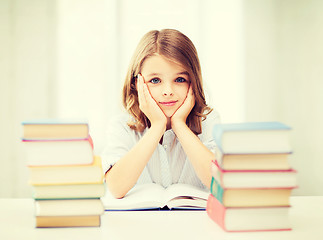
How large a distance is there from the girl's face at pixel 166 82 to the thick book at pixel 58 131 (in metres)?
0.53

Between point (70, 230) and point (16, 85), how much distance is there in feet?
7.13

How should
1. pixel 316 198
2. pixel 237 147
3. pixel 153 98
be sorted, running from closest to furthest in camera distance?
pixel 237 147
pixel 316 198
pixel 153 98

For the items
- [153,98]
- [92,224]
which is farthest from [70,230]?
[153,98]

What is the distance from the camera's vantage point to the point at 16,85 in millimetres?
2719

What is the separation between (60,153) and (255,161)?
0.42 m

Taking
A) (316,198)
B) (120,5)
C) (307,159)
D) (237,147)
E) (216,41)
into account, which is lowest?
(307,159)

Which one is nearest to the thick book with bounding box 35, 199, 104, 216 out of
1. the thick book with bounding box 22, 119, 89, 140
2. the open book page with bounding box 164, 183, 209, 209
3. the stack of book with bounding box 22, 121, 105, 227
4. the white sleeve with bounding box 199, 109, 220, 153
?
the stack of book with bounding box 22, 121, 105, 227

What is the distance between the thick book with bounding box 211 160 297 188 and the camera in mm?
777

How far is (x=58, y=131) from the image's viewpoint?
31.5 inches

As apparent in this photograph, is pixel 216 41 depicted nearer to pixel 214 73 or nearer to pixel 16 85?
pixel 214 73

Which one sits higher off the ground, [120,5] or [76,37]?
[120,5]

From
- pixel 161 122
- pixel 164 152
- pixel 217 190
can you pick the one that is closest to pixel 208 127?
pixel 164 152

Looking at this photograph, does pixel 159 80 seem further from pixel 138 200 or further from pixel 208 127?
pixel 138 200

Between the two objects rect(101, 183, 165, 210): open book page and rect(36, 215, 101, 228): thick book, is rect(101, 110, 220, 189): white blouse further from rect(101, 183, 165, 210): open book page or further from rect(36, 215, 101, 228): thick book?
rect(36, 215, 101, 228): thick book
